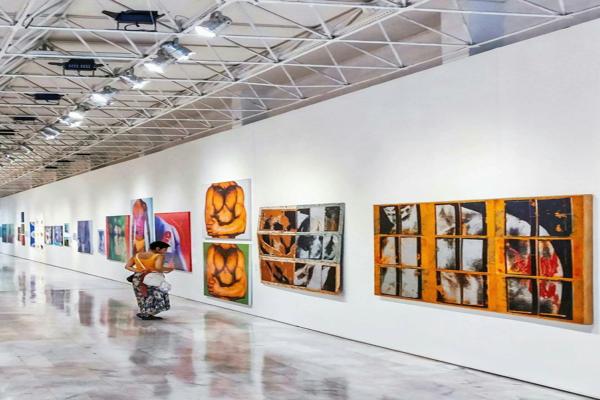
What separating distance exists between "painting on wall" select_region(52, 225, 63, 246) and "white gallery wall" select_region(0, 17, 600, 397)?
78.0 ft

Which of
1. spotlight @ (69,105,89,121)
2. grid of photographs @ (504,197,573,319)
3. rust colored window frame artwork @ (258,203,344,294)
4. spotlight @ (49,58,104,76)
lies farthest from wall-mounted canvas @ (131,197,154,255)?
grid of photographs @ (504,197,573,319)

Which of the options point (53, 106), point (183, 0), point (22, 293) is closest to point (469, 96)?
point (183, 0)

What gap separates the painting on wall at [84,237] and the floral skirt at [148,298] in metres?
17.8

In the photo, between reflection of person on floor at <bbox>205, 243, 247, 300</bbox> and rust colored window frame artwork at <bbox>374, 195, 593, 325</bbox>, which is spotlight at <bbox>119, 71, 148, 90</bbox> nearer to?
reflection of person on floor at <bbox>205, 243, 247, 300</bbox>

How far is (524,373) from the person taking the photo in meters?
Answer: 10.3

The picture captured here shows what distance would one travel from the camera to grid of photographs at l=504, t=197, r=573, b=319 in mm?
9656

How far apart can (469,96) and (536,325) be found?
138 inches

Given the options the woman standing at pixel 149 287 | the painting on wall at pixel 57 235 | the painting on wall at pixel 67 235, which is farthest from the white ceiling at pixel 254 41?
the painting on wall at pixel 57 235

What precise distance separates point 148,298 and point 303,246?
4.35 m

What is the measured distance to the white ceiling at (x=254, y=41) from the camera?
1234 cm

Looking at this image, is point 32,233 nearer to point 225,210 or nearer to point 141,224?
point 141,224

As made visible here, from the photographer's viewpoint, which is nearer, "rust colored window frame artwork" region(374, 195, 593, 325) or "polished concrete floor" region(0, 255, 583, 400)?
"rust colored window frame artwork" region(374, 195, 593, 325)

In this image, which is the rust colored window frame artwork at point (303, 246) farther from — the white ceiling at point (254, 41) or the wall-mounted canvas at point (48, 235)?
the wall-mounted canvas at point (48, 235)

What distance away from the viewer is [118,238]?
30.4m
